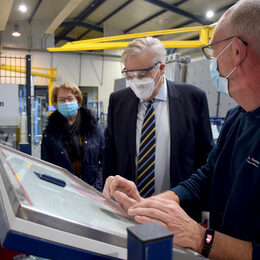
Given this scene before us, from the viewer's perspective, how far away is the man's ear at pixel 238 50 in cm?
95

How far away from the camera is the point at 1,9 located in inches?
307

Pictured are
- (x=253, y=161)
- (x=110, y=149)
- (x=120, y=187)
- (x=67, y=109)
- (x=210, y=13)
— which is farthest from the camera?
(x=210, y=13)

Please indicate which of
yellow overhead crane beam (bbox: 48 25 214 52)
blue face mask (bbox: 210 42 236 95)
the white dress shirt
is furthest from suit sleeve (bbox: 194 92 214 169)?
yellow overhead crane beam (bbox: 48 25 214 52)

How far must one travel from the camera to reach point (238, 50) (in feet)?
3.15

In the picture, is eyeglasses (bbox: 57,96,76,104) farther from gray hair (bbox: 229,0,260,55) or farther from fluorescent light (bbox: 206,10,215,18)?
fluorescent light (bbox: 206,10,215,18)

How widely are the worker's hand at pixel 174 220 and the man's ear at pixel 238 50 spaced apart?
61 cm

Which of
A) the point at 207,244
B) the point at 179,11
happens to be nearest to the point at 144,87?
the point at 207,244

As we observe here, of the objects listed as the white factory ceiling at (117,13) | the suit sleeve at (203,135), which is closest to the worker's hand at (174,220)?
the suit sleeve at (203,135)

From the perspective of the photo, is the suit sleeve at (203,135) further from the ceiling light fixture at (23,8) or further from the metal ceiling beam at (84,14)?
the ceiling light fixture at (23,8)

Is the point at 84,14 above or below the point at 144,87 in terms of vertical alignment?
above

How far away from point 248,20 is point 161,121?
2.97ft

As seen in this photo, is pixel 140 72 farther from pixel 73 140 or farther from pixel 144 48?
pixel 73 140

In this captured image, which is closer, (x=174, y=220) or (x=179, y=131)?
(x=174, y=220)

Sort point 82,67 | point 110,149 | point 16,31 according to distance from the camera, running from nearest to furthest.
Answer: point 110,149 < point 16,31 < point 82,67
